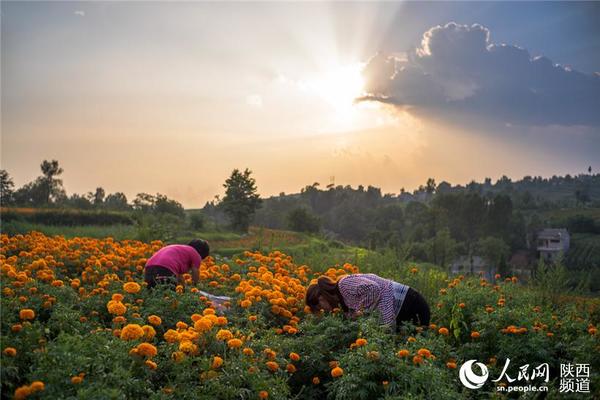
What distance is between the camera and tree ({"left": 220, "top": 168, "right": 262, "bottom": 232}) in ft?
99.6

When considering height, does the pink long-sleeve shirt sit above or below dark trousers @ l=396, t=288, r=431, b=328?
above

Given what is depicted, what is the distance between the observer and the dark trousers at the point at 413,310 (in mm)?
5980

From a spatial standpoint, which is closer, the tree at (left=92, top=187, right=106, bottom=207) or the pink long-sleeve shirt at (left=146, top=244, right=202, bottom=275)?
the pink long-sleeve shirt at (left=146, top=244, right=202, bottom=275)

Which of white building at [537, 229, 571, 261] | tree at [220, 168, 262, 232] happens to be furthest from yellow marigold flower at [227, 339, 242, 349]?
white building at [537, 229, 571, 261]

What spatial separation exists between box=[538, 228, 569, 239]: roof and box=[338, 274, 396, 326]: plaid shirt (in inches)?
2124

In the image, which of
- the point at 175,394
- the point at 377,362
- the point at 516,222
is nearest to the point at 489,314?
the point at 377,362

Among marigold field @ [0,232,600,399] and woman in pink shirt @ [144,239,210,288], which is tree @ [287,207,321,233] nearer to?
marigold field @ [0,232,600,399]

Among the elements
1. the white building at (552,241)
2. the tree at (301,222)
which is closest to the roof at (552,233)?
the white building at (552,241)

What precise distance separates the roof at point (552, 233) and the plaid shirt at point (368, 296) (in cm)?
5395

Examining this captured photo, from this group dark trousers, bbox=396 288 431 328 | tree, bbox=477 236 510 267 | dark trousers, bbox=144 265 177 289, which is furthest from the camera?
tree, bbox=477 236 510 267

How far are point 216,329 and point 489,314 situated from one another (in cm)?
291

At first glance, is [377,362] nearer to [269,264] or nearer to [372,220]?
[269,264]

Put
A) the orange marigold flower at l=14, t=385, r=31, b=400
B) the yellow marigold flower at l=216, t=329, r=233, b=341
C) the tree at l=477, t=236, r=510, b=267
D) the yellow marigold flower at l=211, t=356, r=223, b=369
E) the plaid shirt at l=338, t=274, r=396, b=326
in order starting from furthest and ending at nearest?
the tree at l=477, t=236, r=510, b=267
the plaid shirt at l=338, t=274, r=396, b=326
the yellow marigold flower at l=216, t=329, r=233, b=341
the yellow marigold flower at l=211, t=356, r=223, b=369
the orange marigold flower at l=14, t=385, r=31, b=400

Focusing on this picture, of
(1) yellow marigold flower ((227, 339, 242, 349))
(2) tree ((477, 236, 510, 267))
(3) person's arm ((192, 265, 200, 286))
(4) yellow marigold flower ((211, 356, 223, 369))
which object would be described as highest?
(3) person's arm ((192, 265, 200, 286))
